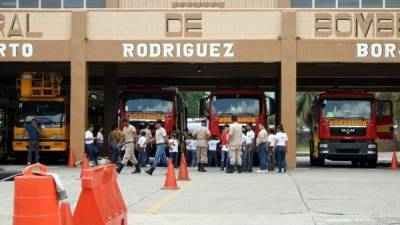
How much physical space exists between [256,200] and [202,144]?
10.1 m

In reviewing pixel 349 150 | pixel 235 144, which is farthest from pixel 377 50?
pixel 235 144

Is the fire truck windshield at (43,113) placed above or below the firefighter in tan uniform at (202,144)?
above

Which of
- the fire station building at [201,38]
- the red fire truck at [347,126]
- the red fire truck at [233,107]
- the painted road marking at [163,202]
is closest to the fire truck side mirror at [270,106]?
the red fire truck at [233,107]

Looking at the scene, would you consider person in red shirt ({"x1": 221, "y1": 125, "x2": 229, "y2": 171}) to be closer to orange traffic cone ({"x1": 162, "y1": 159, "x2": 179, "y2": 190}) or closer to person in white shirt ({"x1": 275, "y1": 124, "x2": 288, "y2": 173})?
person in white shirt ({"x1": 275, "y1": 124, "x2": 288, "y2": 173})

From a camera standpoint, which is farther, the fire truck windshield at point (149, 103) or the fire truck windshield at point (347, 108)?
the fire truck windshield at point (149, 103)

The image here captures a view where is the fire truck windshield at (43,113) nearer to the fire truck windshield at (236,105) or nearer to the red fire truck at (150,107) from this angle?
the red fire truck at (150,107)

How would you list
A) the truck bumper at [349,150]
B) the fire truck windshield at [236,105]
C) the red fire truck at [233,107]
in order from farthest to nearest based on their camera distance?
the fire truck windshield at [236,105] < the red fire truck at [233,107] < the truck bumper at [349,150]

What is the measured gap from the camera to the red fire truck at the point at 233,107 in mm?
26547

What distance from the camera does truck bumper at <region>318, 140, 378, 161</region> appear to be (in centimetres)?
2639

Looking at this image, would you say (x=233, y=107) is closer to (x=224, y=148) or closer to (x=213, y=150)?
(x=213, y=150)

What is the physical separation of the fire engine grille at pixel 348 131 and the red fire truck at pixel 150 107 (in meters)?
6.20

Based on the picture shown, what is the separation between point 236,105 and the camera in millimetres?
26891

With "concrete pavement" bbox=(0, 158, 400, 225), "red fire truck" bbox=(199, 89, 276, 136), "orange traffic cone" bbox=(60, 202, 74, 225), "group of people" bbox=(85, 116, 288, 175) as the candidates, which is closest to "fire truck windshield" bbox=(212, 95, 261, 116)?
"red fire truck" bbox=(199, 89, 276, 136)

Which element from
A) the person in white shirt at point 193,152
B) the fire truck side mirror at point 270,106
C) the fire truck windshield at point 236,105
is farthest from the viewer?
the person in white shirt at point 193,152
